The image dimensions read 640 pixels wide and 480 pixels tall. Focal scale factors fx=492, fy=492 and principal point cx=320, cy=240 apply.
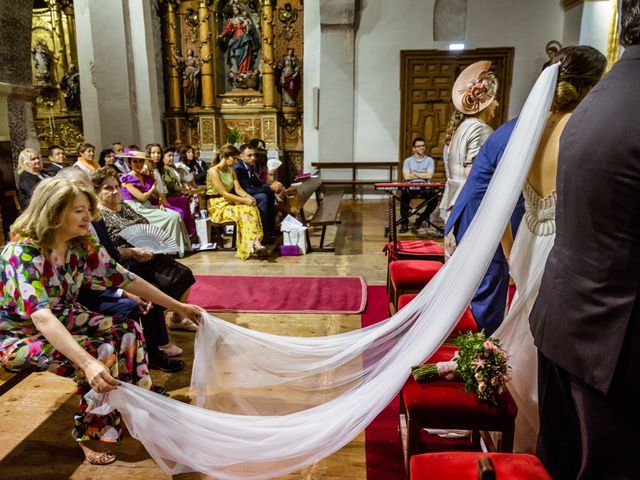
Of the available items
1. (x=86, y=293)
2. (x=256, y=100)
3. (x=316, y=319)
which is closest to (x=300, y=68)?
(x=256, y=100)

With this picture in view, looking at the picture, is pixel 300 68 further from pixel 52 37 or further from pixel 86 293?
pixel 86 293

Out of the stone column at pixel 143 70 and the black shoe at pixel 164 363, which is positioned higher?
the stone column at pixel 143 70

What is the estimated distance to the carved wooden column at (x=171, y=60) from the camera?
11492mm

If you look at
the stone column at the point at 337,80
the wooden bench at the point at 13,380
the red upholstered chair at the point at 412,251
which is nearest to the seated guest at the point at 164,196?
the red upholstered chair at the point at 412,251

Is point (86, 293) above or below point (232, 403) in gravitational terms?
above

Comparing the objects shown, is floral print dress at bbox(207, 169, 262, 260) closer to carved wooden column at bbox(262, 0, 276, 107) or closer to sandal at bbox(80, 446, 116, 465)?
sandal at bbox(80, 446, 116, 465)

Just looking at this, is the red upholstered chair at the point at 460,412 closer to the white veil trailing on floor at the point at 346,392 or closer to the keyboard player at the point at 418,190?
the white veil trailing on floor at the point at 346,392

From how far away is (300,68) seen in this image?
1155 centimetres

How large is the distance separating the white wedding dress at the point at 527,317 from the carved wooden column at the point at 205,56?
1076 centimetres

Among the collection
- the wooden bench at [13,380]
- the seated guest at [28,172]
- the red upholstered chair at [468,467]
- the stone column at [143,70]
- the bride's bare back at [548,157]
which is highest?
the stone column at [143,70]

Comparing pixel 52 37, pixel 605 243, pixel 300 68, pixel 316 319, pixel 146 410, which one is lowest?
pixel 316 319

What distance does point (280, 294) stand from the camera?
15.5 feet

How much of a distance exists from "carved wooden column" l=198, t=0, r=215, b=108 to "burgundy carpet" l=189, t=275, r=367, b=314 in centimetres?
761

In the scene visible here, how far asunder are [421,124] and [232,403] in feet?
31.2
